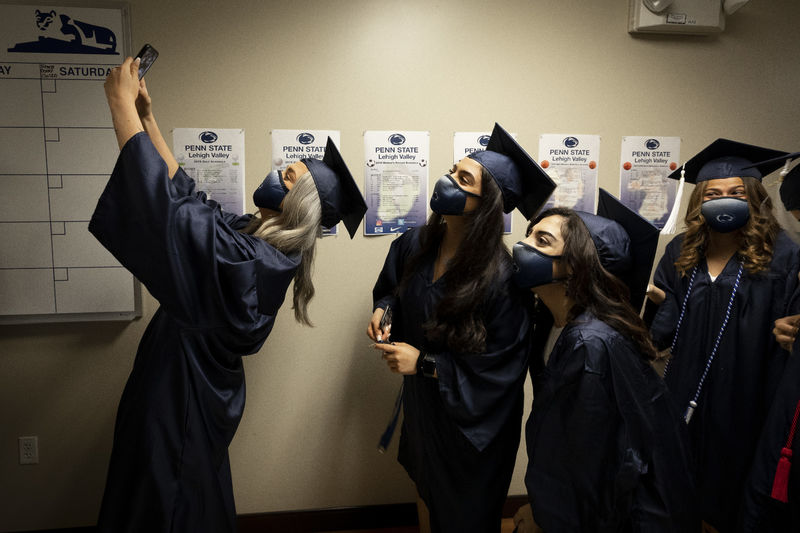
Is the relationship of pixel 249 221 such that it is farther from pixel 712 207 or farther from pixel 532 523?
pixel 712 207

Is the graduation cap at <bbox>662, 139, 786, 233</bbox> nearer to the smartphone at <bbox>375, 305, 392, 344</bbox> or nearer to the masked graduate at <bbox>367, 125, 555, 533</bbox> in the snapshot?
the masked graduate at <bbox>367, 125, 555, 533</bbox>

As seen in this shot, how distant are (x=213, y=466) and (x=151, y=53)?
1.21 m

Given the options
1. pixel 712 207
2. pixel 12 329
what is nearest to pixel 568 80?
pixel 712 207

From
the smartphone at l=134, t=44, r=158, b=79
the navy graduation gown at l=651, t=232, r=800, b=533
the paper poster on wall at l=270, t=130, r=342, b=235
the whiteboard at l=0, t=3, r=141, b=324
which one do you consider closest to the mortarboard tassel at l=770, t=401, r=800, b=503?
the navy graduation gown at l=651, t=232, r=800, b=533

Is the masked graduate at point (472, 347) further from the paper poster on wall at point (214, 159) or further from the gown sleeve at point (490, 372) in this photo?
the paper poster on wall at point (214, 159)

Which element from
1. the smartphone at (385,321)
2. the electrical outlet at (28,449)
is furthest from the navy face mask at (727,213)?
the electrical outlet at (28,449)

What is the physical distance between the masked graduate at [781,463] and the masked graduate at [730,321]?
14 cm

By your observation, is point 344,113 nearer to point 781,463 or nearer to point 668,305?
point 668,305

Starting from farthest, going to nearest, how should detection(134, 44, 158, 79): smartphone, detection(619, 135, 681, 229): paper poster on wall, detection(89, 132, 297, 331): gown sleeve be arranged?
detection(619, 135, 681, 229): paper poster on wall < detection(134, 44, 158, 79): smartphone < detection(89, 132, 297, 331): gown sleeve

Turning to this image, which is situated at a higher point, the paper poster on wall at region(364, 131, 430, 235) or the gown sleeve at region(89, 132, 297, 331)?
the paper poster on wall at region(364, 131, 430, 235)

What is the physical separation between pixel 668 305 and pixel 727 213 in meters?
0.42

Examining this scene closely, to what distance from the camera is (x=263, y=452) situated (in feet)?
7.44

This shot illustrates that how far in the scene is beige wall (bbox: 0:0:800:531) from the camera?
2.09 m

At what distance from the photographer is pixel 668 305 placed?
1964 mm
